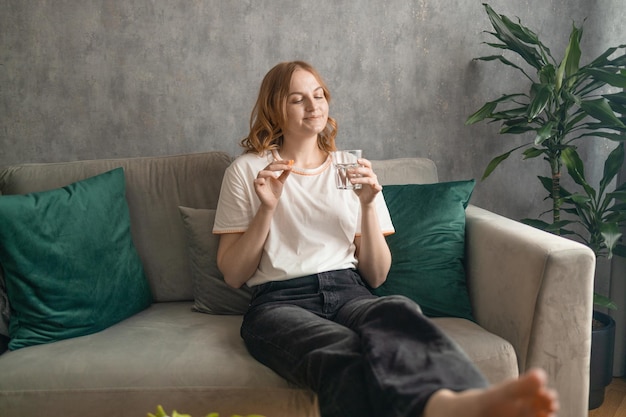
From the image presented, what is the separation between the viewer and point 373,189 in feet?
5.67

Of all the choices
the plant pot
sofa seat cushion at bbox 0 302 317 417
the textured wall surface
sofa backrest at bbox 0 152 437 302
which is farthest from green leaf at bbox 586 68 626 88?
sofa seat cushion at bbox 0 302 317 417

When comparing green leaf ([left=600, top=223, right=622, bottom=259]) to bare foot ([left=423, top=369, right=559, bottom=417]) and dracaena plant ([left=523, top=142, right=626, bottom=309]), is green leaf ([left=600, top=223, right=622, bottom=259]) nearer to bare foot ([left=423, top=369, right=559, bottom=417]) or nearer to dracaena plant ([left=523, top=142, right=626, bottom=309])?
dracaena plant ([left=523, top=142, right=626, bottom=309])

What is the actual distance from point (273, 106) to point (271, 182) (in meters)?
0.31

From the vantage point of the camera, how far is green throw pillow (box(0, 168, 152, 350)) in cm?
177

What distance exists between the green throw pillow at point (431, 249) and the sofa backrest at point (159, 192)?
66cm

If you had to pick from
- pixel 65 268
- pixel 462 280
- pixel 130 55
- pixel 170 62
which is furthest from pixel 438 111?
pixel 65 268

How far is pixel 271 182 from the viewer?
176cm

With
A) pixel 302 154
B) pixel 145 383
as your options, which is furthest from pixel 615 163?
pixel 145 383

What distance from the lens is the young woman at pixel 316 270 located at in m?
1.24

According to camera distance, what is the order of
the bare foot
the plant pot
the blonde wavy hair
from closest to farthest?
the bare foot
the blonde wavy hair
the plant pot

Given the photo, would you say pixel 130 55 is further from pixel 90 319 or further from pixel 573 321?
pixel 573 321

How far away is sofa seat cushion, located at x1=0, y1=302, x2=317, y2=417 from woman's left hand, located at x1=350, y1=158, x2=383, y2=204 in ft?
→ 1.81

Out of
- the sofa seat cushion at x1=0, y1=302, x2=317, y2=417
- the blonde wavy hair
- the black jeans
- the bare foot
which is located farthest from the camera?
the blonde wavy hair

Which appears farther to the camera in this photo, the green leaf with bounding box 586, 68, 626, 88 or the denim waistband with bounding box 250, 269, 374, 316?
the green leaf with bounding box 586, 68, 626, 88
